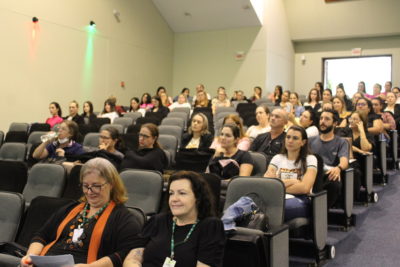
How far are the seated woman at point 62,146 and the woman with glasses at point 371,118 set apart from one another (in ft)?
11.0

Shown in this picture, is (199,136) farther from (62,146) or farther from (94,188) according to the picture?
(94,188)

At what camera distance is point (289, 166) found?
11.9 ft

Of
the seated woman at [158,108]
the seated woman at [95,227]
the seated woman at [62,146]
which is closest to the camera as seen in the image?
the seated woman at [95,227]

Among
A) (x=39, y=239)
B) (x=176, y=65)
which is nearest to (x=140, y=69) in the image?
(x=176, y=65)

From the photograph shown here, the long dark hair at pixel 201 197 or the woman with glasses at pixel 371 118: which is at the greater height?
the woman with glasses at pixel 371 118

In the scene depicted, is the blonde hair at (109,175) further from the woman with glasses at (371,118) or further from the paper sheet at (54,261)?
the woman with glasses at (371,118)

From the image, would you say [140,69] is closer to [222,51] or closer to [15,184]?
[222,51]

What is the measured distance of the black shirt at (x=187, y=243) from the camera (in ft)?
6.99

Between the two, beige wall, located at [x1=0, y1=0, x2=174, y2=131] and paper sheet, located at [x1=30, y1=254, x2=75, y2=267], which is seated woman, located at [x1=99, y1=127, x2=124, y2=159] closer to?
paper sheet, located at [x1=30, y1=254, x2=75, y2=267]

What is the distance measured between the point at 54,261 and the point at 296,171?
203 cm

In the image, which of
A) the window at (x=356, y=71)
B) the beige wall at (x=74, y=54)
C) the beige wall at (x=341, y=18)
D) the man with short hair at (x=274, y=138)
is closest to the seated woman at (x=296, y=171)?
the man with short hair at (x=274, y=138)

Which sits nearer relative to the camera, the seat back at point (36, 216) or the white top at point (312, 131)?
the seat back at point (36, 216)

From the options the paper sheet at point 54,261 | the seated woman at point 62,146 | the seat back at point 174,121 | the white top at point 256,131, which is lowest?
the paper sheet at point 54,261

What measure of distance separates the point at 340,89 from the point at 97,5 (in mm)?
5427
